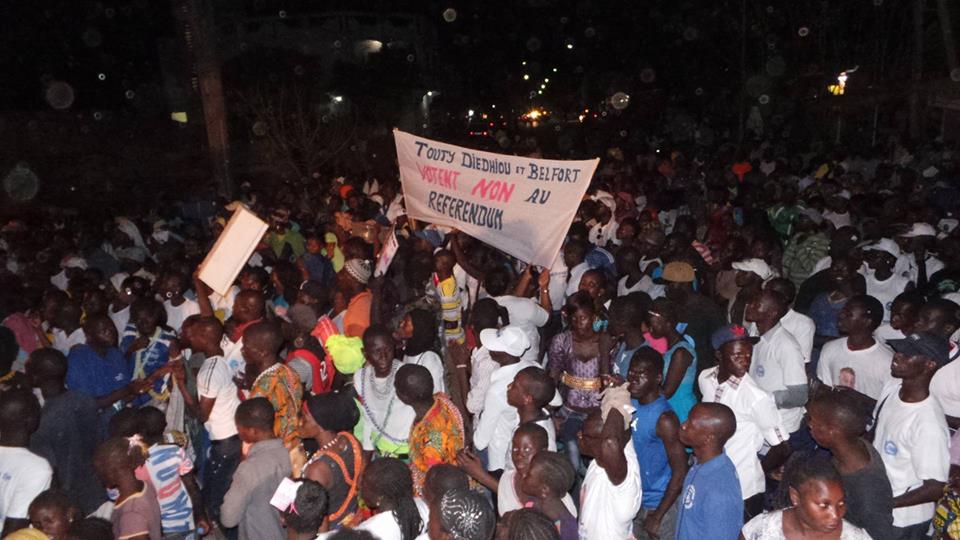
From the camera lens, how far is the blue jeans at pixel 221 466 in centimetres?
532

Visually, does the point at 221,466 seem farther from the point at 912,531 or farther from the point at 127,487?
the point at 912,531

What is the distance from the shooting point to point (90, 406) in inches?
201

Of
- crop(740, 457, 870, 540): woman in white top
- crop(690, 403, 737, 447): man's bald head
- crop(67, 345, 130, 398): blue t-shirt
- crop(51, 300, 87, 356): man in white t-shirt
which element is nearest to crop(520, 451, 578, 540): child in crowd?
crop(690, 403, 737, 447): man's bald head

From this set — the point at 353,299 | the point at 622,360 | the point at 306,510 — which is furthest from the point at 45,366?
the point at 622,360

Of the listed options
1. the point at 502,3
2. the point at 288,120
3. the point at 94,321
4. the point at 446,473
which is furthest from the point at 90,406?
the point at 502,3

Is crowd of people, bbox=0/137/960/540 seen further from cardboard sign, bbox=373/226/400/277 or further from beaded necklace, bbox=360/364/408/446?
→ cardboard sign, bbox=373/226/400/277

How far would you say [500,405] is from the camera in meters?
4.89

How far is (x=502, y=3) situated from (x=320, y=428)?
184ft

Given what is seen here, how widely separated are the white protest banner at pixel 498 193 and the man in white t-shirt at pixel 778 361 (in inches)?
68.2

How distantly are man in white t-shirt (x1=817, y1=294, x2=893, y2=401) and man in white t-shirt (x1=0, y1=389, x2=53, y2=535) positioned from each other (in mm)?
4774

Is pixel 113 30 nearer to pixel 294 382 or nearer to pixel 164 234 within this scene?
pixel 164 234

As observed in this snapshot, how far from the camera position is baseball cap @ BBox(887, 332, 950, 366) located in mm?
4246

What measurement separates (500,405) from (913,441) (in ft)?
7.35

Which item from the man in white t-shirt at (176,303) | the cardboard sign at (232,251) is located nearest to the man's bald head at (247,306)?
the cardboard sign at (232,251)
